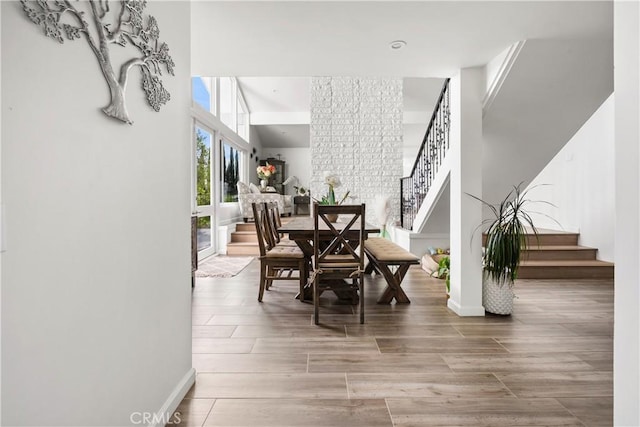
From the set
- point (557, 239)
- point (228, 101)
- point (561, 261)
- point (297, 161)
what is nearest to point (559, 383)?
point (561, 261)

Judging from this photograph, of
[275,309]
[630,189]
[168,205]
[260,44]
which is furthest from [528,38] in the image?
[275,309]

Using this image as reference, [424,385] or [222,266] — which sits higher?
[222,266]

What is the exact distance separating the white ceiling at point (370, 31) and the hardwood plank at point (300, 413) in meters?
2.19

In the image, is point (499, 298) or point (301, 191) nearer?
point (499, 298)

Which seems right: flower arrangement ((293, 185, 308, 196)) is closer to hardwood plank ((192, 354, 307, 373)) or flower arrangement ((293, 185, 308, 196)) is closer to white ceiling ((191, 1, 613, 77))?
white ceiling ((191, 1, 613, 77))

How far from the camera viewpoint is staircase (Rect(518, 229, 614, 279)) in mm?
4535

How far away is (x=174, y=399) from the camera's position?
1691 millimetres

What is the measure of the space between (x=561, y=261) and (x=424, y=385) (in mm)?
3960

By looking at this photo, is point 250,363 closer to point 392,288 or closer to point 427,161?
point 392,288

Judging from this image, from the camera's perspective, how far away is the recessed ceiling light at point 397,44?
2507mm

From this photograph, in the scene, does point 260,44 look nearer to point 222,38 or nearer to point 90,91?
point 222,38

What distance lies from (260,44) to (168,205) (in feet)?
4.89

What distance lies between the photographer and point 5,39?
0.81 metres

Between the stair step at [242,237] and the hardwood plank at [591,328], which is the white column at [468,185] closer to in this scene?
the hardwood plank at [591,328]
